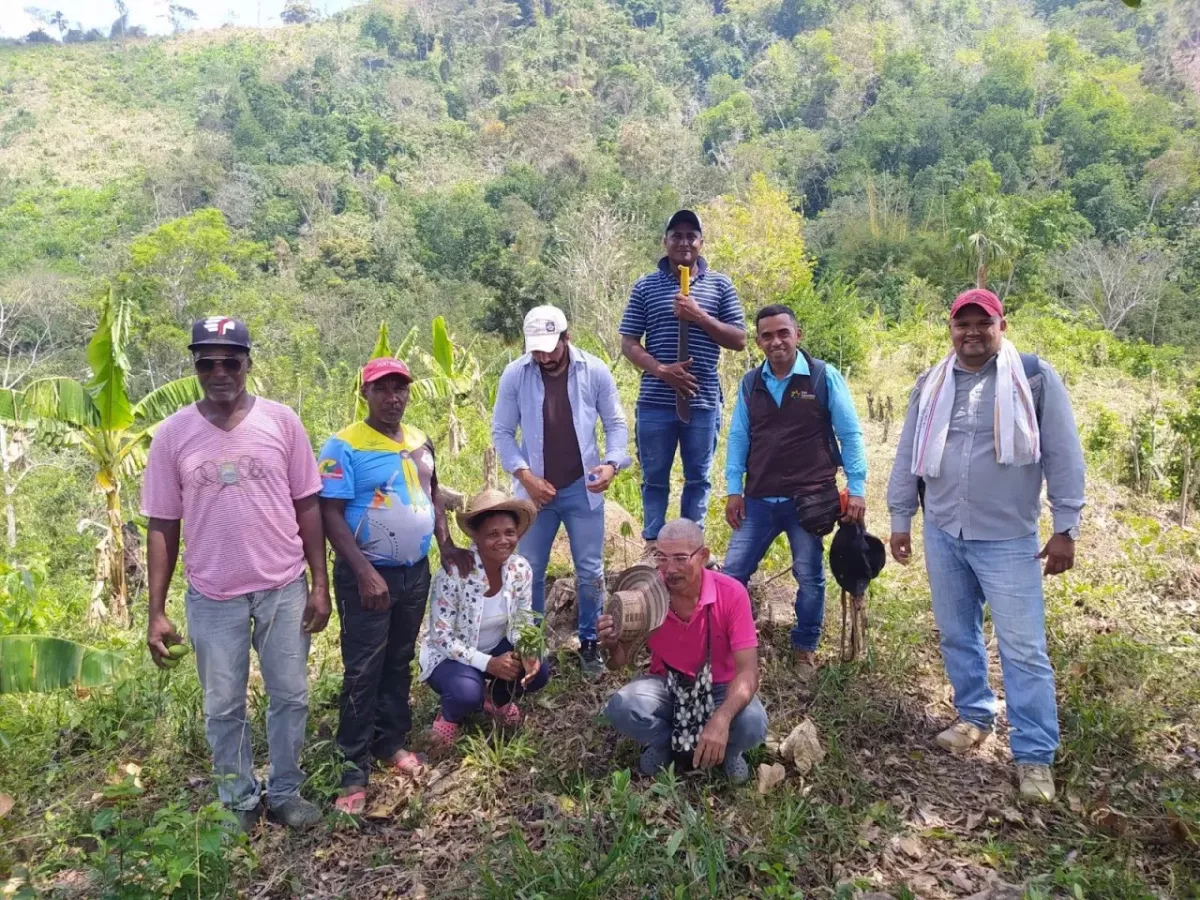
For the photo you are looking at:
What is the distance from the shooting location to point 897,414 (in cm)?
1160

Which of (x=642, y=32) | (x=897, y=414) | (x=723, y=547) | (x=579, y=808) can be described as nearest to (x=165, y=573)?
(x=579, y=808)

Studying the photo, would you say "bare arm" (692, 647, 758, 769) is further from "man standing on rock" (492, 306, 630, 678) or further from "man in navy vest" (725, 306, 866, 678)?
"man standing on rock" (492, 306, 630, 678)

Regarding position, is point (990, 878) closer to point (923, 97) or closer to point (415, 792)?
point (415, 792)

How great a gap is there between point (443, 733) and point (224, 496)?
1.31m

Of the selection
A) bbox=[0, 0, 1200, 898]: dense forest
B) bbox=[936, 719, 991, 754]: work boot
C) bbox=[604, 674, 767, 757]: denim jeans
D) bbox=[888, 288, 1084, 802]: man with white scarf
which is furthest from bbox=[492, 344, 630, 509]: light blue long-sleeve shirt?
bbox=[936, 719, 991, 754]: work boot

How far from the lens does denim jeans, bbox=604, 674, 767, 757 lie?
284 cm

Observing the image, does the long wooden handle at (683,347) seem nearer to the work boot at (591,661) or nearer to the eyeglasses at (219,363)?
the work boot at (591,661)

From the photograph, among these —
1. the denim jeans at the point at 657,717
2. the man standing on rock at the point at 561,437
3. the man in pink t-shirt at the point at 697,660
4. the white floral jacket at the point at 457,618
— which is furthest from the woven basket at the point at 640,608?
the man standing on rock at the point at 561,437

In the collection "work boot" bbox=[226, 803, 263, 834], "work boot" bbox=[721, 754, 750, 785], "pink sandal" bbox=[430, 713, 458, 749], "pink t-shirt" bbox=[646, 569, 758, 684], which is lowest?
"work boot" bbox=[226, 803, 263, 834]

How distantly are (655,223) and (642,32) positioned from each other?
55895mm

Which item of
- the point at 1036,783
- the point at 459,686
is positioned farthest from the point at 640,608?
the point at 1036,783

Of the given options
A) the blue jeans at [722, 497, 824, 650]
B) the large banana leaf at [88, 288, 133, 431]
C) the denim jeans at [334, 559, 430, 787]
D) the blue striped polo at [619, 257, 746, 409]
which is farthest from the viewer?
the large banana leaf at [88, 288, 133, 431]

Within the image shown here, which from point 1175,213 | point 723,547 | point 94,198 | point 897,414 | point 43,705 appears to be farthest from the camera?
point 94,198

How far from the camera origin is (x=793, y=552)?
11.9 feet
